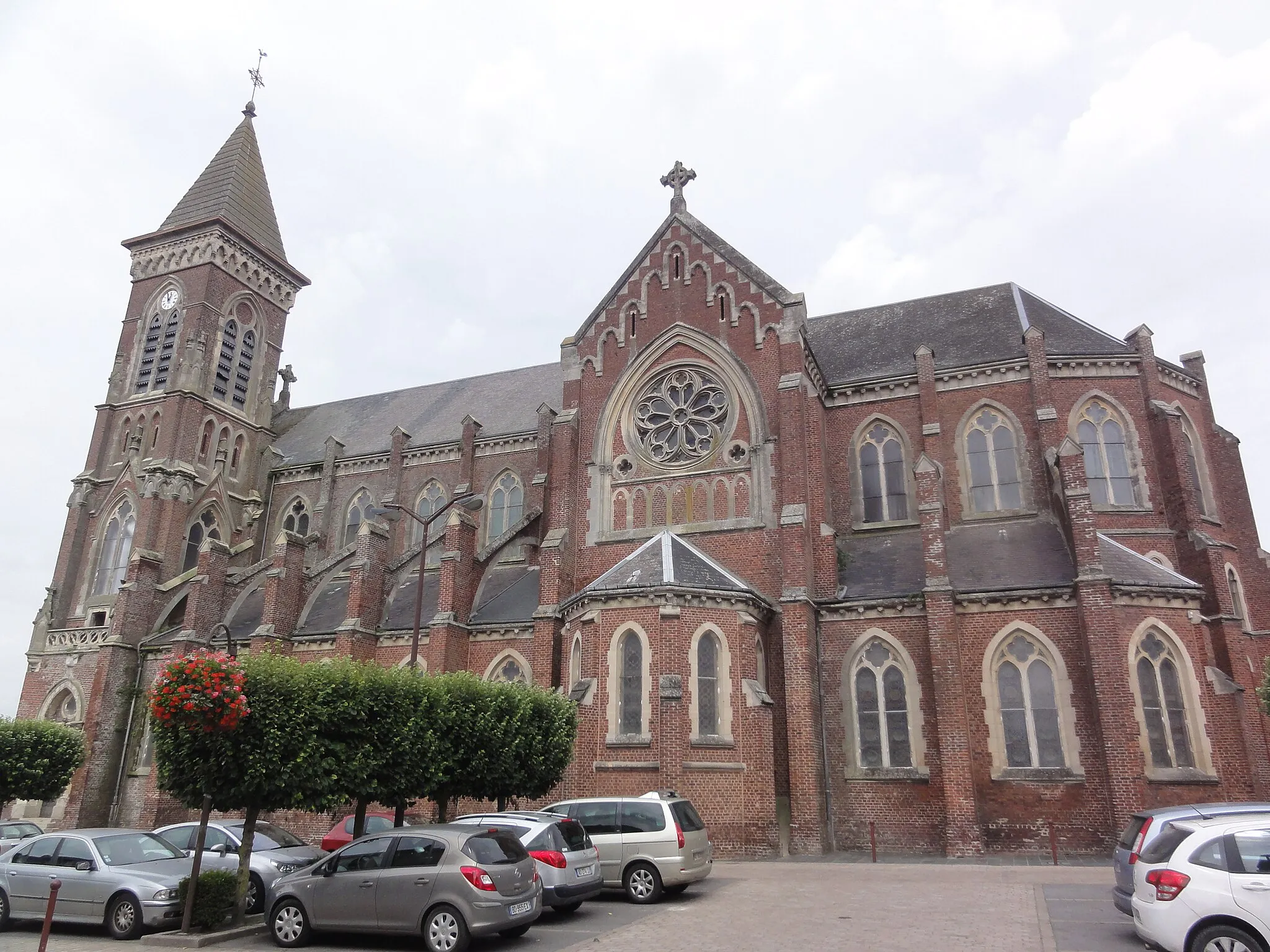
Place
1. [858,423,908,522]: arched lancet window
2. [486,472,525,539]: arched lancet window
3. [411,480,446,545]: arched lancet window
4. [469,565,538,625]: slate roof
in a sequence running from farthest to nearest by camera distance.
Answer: [411,480,446,545]: arched lancet window
[486,472,525,539]: arched lancet window
[858,423,908,522]: arched lancet window
[469,565,538,625]: slate roof

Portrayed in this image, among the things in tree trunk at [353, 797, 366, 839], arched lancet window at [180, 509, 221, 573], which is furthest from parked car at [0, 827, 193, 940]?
arched lancet window at [180, 509, 221, 573]

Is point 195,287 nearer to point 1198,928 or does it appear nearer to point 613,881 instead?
point 613,881

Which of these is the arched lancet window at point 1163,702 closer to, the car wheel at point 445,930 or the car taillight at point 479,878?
the car taillight at point 479,878

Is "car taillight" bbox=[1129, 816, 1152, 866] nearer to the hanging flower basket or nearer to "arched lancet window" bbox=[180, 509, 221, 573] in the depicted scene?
the hanging flower basket

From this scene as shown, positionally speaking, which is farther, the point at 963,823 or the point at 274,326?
the point at 274,326

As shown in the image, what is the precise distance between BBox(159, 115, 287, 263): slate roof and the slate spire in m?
0.03

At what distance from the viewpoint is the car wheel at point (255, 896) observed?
15148mm

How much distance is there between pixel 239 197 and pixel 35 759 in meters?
26.8

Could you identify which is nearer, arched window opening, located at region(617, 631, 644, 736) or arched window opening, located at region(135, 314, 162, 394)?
arched window opening, located at region(617, 631, 644, 736)

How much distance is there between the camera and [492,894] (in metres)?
11.4

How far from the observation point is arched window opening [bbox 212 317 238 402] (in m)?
A: 40.1

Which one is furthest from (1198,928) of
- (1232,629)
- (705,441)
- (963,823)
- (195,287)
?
(195,287)

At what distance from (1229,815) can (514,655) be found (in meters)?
19.4

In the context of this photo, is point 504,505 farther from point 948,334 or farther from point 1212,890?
point 1212,890
